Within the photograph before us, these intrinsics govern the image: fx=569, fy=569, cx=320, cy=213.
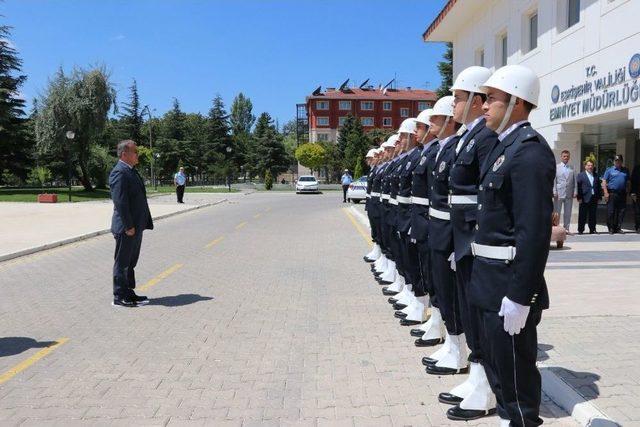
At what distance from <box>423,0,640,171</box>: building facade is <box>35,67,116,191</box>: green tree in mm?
33853

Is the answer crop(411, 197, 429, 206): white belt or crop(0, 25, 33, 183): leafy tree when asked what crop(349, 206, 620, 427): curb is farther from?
crop(0, 25, 33, 183): leafy tree

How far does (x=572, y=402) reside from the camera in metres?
4.16

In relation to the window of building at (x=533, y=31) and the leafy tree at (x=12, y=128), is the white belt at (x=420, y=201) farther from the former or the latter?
the leafy tree at (x=12, y=128)

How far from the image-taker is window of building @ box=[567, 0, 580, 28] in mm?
15069

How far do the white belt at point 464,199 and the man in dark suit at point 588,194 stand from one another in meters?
12.0

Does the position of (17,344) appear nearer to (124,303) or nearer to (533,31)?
(124,303)

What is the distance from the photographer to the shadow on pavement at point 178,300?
25.9 feet

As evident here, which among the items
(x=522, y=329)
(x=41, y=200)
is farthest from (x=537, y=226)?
(x=41, y=200)

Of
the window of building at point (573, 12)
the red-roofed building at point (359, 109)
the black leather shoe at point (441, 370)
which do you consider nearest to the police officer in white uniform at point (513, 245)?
the black leather shoe at point (441, 370)

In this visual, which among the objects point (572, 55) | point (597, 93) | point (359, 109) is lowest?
point (597, 93)

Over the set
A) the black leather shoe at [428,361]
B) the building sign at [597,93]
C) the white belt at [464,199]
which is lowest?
the black leather shoe at [428,361]

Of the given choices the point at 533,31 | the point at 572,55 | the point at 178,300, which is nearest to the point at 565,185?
the point at 572,55

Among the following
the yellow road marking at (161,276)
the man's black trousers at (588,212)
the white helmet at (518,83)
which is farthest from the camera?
the man's black trousers at (588,212)

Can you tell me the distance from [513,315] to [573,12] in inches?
578
